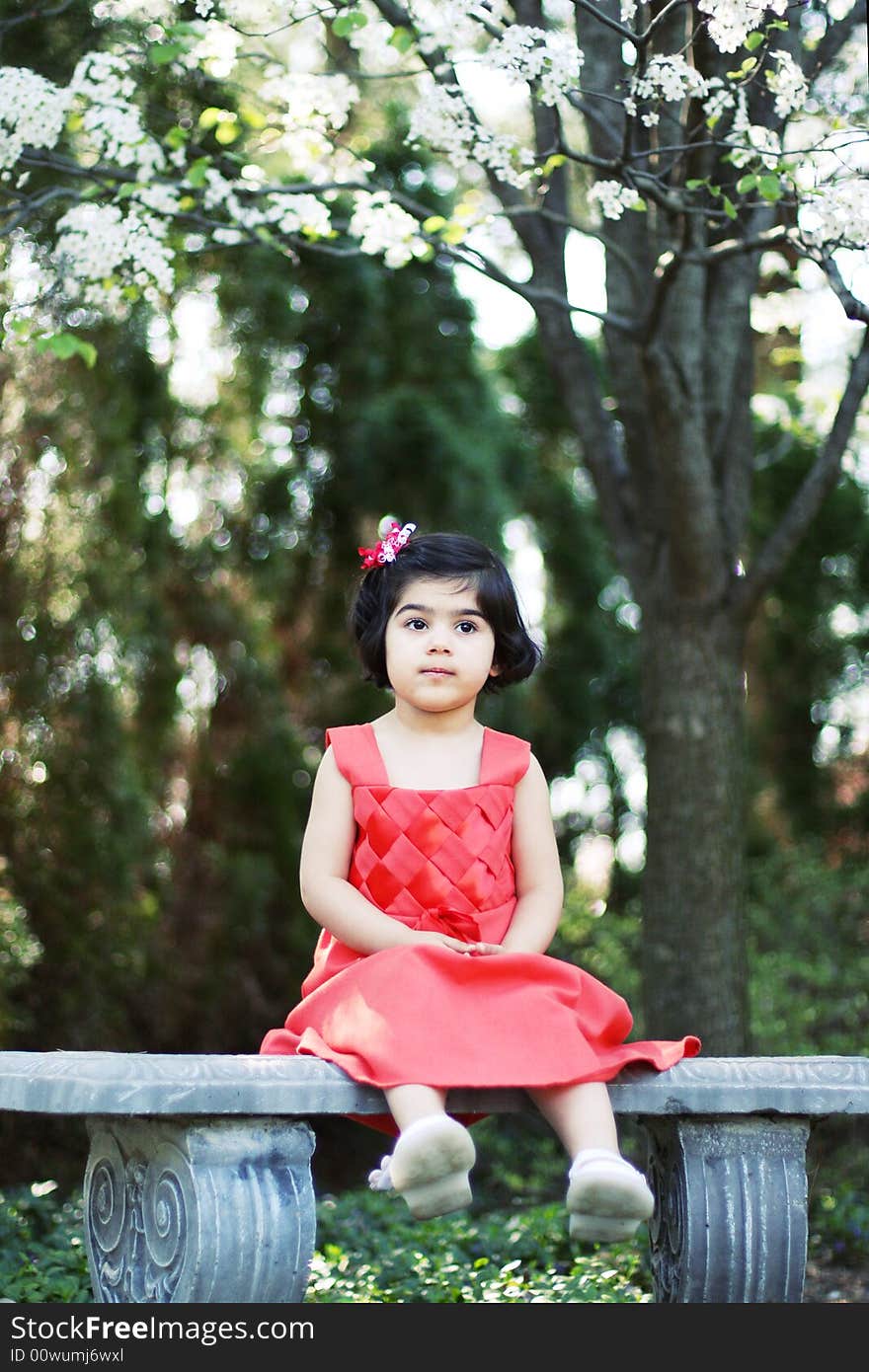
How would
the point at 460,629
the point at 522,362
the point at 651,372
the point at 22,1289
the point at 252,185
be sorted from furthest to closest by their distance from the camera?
1. the point at 522,362
2. the point at 651,372
3. the point at 252,185
4. the point at 22,1289
5. the point at 460,629

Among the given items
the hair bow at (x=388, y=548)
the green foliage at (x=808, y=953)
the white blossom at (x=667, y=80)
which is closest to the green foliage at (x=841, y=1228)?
the green foliage at (x=808, y=953)

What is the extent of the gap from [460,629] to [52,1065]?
45.9 inches

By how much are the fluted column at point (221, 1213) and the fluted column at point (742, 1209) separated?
2.42 ft

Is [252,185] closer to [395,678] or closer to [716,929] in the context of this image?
[395,678]

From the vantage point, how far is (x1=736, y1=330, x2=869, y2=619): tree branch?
4844 mm

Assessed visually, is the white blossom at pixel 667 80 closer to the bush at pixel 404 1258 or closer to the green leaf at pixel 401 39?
the green leaf at pixel 401 39

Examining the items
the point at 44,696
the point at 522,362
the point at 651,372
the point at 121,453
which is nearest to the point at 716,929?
the point at 651,372

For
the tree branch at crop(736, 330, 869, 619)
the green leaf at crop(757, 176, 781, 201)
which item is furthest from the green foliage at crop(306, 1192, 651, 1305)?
the green leaf at crop(757, 176, 781, 201)

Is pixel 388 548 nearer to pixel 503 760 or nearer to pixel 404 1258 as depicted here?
pixel 503 760

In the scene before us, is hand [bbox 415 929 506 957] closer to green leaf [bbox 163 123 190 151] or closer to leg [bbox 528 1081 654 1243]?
leg [bbox 528 1081 654 1243]

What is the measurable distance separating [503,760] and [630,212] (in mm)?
2599

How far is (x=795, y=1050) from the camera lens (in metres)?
7.03

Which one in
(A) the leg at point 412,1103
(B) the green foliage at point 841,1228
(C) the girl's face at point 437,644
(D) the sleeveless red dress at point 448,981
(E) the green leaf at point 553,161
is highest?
(E) the green leaf at point 553,161

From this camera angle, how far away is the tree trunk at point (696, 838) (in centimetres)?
497
